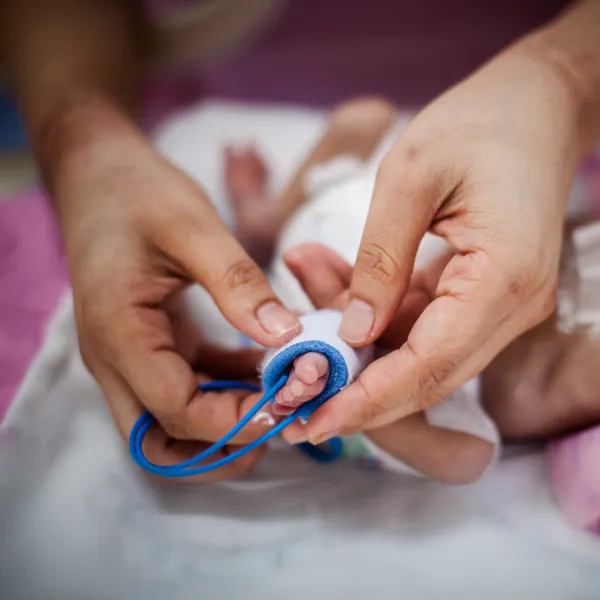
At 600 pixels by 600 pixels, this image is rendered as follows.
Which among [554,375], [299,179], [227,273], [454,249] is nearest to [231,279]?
[227,273]

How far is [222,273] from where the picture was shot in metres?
0.58

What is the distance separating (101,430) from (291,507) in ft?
0.75

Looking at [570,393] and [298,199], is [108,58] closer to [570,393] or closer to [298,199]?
[298,199]

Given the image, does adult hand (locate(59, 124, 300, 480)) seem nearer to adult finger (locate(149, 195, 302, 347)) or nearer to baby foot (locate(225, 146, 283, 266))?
adult finger (locate(149, 195, 302, 347))

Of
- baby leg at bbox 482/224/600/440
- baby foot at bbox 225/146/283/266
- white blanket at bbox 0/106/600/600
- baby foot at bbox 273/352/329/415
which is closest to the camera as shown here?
baby foot at bbox 273/352/329/415

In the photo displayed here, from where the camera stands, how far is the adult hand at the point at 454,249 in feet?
1.69

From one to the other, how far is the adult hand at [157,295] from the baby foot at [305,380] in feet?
0.17

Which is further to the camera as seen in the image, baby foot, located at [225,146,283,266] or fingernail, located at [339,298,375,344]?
baby foot, located at [225,146,283,266]

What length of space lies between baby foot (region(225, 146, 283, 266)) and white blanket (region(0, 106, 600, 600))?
1.16 feet

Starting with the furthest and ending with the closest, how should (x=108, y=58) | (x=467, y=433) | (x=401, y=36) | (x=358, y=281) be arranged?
(x=401, y=36), (x=108, y=58), (x=467, y=433), (x=358, y=281)

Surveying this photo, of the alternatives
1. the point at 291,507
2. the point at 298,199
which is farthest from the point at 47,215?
the point at 291,507

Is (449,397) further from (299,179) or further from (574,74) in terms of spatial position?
(299,179)

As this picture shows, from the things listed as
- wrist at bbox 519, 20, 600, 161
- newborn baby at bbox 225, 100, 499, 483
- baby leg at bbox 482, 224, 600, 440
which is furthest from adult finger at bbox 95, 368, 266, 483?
wrist at bbox 519, 20, 600, 161

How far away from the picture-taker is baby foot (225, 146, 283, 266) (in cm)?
100
